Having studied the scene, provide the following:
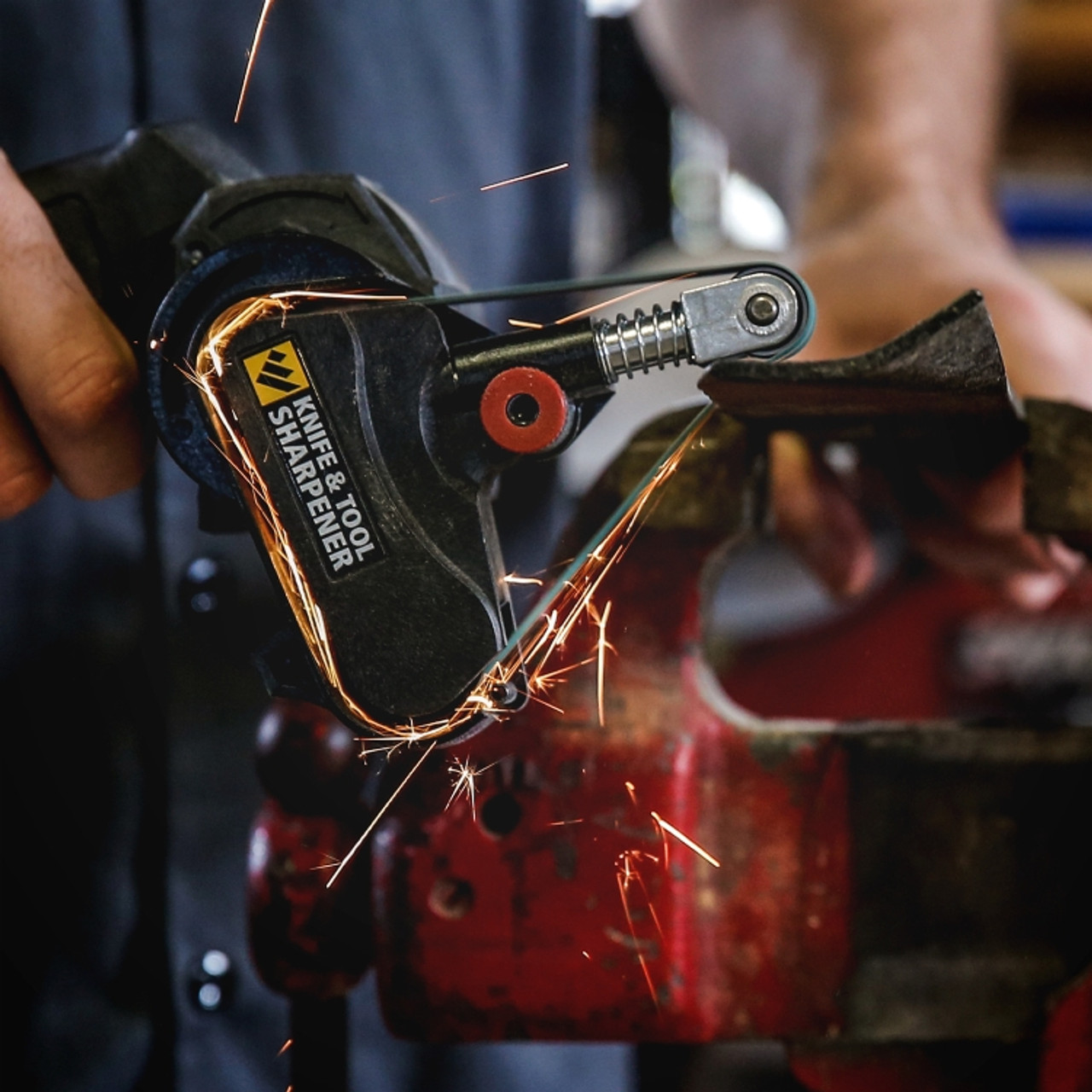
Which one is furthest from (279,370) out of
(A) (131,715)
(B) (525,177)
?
(B) (525,177)

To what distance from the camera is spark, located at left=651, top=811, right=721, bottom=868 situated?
0.48 metres

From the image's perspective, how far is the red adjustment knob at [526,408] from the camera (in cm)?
39

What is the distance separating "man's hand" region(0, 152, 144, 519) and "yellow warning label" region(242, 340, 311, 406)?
11 centimetres

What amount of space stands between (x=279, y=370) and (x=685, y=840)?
0.28 m

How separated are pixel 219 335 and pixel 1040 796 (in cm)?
43

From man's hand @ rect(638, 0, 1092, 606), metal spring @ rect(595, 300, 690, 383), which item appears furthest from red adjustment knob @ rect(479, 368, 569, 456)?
man's hand @ rect(638, 0, 1092, 606)

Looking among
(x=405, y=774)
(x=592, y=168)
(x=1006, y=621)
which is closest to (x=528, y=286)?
(x=405, y=774)

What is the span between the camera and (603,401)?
1.32 feet

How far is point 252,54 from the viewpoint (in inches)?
28.1

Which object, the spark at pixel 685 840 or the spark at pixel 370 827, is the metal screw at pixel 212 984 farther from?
the spark at pixel 685 840

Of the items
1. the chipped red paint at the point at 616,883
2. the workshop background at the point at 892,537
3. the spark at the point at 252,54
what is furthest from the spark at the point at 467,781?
the workshop background at the point at 892,537

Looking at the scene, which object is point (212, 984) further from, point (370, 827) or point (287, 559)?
point (287, 559)

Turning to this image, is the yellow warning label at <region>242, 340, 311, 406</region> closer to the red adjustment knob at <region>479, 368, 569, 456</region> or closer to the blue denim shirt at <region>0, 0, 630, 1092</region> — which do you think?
the red adjustment knob at <region>479, 368, 569, 456</region>

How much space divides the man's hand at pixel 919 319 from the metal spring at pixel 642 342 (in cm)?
24
